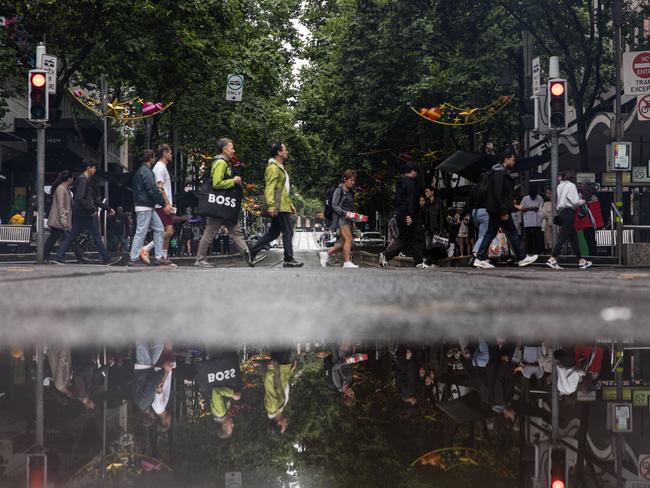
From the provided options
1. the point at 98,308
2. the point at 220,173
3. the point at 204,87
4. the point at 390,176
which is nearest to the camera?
the point at 98,308

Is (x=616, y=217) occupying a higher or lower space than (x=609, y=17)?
lower

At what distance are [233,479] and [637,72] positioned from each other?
22.0 meters

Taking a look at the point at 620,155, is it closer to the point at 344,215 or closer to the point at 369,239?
the point at 344,215

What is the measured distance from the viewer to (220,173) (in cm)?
1445

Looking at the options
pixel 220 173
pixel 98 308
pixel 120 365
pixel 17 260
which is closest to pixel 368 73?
pixel 17 260

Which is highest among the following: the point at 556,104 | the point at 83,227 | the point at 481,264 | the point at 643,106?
the point at 643,106

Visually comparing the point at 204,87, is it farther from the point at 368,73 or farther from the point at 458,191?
the point at 458,191

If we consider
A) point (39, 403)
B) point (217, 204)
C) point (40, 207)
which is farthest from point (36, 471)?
point (40, 207)

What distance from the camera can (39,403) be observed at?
3.29 metres

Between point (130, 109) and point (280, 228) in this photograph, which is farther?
point (130, 109)

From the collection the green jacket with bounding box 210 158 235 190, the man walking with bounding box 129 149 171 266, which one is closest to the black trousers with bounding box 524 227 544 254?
the green jacket with bounding box 210 158 235 190

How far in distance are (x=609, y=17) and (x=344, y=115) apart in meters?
11.8

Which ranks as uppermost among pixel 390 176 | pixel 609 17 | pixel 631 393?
pixel 609 17

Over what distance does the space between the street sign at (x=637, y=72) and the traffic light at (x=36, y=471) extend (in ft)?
71.9
